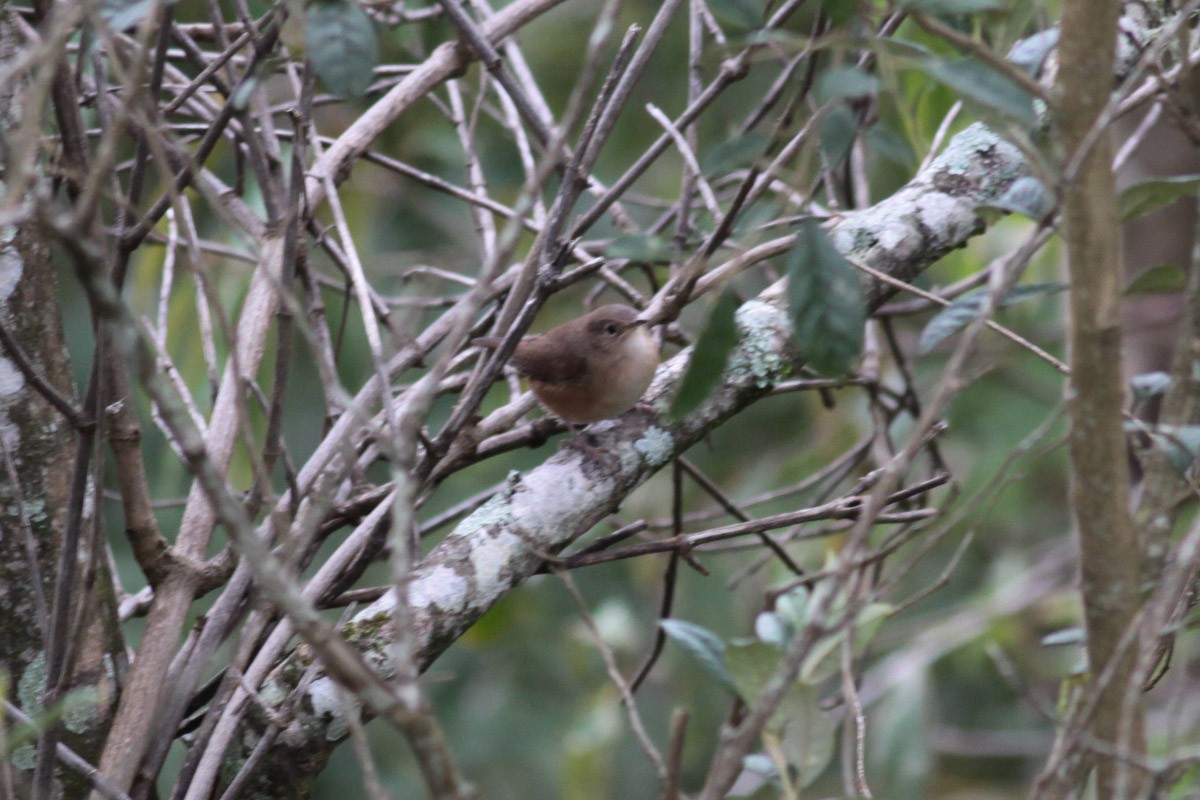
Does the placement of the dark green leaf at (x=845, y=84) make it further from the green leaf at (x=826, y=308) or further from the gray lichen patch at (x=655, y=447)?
the gray lichen patch at (x=655, y=447)

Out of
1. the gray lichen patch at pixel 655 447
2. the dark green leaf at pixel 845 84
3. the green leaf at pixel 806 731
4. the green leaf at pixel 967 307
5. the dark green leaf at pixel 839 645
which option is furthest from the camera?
the gray lichen patch at pixel 655 447

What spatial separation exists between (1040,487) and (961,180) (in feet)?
16.2

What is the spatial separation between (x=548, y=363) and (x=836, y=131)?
182 centimetres

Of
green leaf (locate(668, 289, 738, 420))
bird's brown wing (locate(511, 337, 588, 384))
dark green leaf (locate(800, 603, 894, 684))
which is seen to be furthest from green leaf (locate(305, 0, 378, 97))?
bird's brown wing (locate(511, 337, 588, 384))

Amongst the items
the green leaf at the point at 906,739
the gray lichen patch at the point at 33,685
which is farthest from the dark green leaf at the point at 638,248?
the green leaf at the point at 906,739

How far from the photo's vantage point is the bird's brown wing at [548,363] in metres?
3.04

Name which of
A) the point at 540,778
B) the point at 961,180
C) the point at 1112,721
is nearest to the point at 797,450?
the point at 540,778

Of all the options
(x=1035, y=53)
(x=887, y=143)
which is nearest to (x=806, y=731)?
(x=887, y=143)

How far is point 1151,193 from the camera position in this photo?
1836mm

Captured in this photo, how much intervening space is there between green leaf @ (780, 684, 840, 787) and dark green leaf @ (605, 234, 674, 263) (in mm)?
780

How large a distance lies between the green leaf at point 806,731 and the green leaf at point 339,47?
3.82 ft

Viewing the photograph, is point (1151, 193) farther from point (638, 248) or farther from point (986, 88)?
point (638, 248)

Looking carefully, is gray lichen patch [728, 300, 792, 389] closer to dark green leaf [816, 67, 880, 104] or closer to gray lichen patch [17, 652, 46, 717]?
dark green leaf [816, 67, 880, 104]

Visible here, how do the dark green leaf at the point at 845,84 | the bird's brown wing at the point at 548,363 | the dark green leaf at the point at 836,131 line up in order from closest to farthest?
1. the dark green leaf at the point at 845,84
2. the dark green leaf at the point at 836,131
3. the bird's brown wing at the point at 548,363
